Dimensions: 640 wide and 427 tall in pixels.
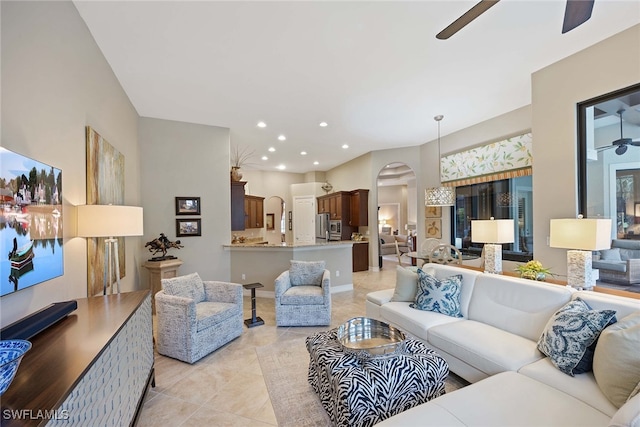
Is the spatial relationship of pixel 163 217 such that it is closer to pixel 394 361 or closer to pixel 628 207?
pixel 394 361

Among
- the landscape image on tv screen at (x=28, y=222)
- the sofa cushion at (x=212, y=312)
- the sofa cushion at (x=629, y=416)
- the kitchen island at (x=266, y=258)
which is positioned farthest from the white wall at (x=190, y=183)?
the sofa cushion at (x=629, y=416)

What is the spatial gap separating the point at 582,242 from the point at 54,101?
4194 millimetres

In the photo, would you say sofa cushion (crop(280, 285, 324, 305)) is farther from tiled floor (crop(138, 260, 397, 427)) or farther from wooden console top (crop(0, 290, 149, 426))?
wooden console top (crop(0, 290, 149, 426))

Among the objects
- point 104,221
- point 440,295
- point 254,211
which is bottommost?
point 440,295

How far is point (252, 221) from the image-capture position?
332 inches

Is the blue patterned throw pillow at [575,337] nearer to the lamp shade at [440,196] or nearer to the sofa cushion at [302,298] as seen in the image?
the sofa cushion at [302,298]

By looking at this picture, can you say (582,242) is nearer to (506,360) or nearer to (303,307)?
(506,360)

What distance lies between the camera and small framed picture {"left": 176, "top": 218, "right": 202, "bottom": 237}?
4820 millimetres

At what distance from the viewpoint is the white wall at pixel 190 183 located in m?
4.62

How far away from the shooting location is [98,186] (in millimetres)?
2658

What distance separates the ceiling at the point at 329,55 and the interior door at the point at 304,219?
4643mm

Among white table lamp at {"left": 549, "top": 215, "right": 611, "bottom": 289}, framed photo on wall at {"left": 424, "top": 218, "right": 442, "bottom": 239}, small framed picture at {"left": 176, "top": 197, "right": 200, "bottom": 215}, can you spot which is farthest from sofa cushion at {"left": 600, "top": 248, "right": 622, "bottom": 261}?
small framed picture at {"left": 176, "top": 197, "right": 200, "bottom": 215}

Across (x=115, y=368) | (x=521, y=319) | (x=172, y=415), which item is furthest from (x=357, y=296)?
(x=115, y=368)

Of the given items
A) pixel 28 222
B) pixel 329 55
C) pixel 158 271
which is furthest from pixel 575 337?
pixel 158 271
